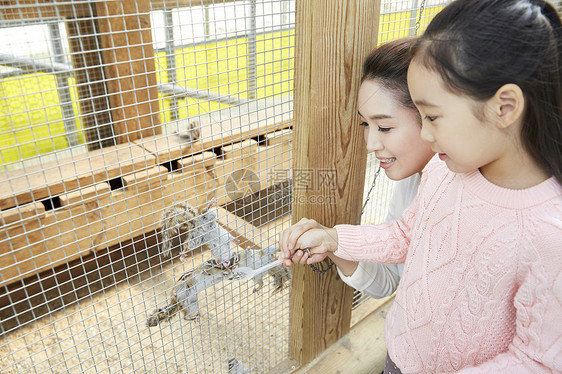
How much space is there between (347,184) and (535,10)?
21.8 inches

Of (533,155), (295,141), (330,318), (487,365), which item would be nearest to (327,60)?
(295,141)

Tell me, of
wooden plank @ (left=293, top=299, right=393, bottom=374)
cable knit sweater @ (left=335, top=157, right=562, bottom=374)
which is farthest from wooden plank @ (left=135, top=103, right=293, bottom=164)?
wooden plank @ (left=293, top=299, right=393, bottom=374)

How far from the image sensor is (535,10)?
0.49 meters

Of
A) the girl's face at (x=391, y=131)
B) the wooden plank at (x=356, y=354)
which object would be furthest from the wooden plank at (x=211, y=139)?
the wooden plank at (x=356, y=354)

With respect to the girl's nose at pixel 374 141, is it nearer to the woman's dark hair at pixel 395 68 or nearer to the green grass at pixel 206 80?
the woman's dark hair at pixel 395 68

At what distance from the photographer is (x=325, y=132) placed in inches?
35.0

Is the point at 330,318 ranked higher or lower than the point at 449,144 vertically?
lower

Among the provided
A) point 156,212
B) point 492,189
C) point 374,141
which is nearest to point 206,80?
point 156,212

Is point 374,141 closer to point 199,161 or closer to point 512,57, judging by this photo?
point 512,57

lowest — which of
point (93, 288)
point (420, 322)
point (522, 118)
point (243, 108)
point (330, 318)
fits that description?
point (93, 288)

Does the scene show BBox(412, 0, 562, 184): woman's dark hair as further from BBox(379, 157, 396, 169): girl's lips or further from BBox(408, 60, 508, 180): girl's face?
BBox(379, 157, 396, 169): girl's lips

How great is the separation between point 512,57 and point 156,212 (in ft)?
2.40

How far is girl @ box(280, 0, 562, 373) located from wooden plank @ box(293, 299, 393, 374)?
1.64 ft

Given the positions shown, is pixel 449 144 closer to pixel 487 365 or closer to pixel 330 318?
pixel 487 365
